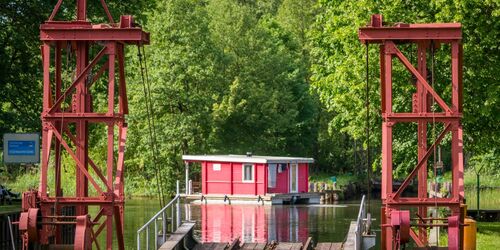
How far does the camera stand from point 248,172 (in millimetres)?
70562

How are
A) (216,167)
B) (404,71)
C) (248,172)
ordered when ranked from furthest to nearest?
(216,167)
(248,172)
(404,71)

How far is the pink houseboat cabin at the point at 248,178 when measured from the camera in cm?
6975

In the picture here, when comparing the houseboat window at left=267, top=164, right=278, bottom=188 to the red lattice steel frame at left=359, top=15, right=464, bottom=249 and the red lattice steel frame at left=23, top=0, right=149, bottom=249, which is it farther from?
the red lattice steel frame at left=359, top=15, right=464, bottom=249

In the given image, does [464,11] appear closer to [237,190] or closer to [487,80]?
[487,80]

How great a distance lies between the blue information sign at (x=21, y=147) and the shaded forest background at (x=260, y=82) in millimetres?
12503

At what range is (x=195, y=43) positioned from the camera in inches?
3007

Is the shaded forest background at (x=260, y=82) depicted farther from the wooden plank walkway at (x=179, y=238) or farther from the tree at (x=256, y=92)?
the wooden plank walkway at (x=179, y=238)

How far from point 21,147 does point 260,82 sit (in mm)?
55644

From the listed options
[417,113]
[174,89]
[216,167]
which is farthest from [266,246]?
[174,89]

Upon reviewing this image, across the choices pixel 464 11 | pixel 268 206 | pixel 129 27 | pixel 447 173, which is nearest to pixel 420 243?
pixel 129 27

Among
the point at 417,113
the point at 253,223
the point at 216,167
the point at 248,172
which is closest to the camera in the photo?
the point at 417,113

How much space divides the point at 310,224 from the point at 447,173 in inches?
1249

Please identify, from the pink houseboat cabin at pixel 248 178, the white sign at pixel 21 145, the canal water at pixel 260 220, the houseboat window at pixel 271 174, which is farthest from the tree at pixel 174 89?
the white sign at pixel 21 145

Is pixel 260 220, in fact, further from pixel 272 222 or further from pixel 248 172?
pixel 248 172
